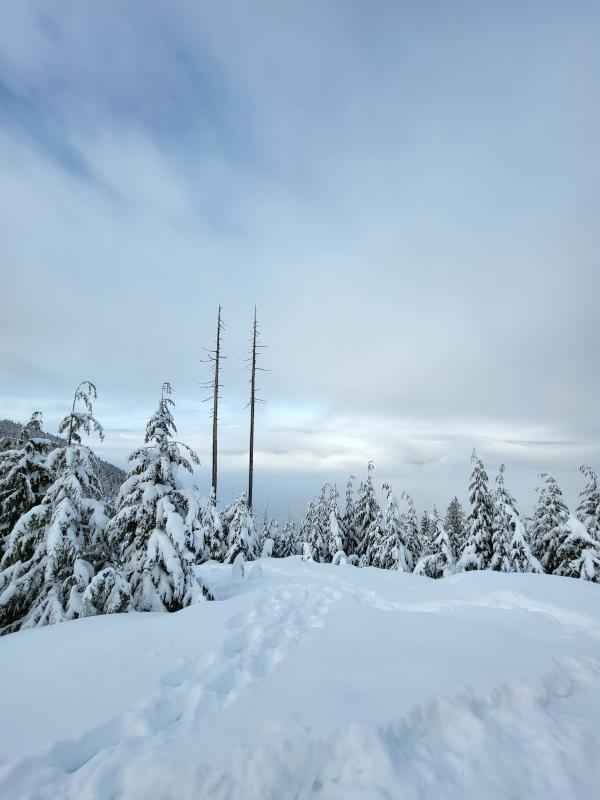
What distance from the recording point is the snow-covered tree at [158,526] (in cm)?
873

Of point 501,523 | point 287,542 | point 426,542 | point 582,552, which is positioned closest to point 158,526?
point 582,552

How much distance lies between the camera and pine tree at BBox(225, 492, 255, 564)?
20719 millimetres

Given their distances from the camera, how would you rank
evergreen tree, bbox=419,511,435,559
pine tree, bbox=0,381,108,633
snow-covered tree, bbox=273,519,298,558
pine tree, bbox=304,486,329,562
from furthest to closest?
snow-covered tree, bbox=273,519,298,558, pine tree, bbox=304,486,329,562, evergreen tree, bbox=419,511,435,559, pine tree, bbox=0,381,108,633

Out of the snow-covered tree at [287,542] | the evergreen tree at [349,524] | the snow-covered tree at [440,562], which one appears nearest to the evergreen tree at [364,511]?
the evergreen tree at [349,524]

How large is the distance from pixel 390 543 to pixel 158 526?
17.3 m

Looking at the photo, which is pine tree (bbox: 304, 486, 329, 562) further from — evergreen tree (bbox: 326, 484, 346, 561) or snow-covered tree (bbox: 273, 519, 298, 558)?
snow-covered tree (bbox: 273, 519, 298, 558)

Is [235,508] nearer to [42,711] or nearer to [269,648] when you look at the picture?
[269,648]

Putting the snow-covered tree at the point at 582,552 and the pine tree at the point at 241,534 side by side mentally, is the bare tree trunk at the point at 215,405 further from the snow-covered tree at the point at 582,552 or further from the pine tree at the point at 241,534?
the snow-covered tree at the point at 582,552

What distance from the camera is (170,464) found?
958cm

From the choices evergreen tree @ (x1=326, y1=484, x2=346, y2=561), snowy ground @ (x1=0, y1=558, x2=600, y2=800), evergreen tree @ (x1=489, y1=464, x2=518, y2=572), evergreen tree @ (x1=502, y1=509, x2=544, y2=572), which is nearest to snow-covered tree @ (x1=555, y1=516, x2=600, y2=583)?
evergreen tree @ (x1=502, y1=509, x2=544, y2=572)

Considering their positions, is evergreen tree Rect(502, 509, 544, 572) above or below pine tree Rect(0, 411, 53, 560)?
below

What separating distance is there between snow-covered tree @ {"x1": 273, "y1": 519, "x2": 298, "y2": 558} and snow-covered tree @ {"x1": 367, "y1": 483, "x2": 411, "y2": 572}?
1691cm

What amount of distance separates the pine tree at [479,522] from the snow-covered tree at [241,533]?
1157cm

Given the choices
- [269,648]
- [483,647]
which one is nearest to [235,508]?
[269,648]
